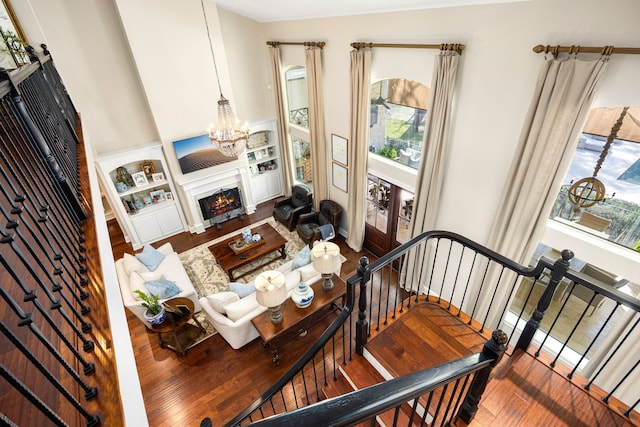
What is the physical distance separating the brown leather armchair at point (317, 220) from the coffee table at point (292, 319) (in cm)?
185

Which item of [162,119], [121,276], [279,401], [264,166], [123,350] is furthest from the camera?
[264,166]

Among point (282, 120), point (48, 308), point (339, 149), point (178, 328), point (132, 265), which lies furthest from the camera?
point (282, 120)

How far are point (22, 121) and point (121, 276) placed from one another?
152 inches

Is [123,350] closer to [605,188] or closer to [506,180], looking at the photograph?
[506,180]

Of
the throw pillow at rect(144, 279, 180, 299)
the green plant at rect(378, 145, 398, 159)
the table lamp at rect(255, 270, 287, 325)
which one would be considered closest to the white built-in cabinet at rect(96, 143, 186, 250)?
the throw pillow at rect(144, 279, 180, 299)

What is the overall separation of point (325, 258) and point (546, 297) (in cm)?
252

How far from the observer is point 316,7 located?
4840mm

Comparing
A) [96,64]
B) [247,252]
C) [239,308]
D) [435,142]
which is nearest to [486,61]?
[435,142]

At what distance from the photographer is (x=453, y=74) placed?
3.66 meters

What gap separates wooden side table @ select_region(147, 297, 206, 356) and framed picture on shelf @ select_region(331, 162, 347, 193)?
3.64 metres

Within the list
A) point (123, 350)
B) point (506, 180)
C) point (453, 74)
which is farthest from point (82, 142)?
point (506, 180)

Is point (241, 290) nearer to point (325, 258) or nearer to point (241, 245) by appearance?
point (325, 258)

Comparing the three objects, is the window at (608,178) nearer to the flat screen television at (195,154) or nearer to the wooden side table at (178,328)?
the wooden side table at (178,328)

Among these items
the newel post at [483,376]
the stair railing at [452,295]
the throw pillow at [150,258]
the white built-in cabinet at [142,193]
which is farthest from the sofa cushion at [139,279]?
the newel post at [483,376]
